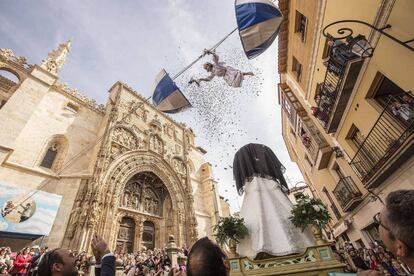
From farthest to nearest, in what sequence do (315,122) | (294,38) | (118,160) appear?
1. (118,160)
2. (315,122)
3. (294,38)

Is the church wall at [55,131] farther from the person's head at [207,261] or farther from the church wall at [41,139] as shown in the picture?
the person's head at [207,261]

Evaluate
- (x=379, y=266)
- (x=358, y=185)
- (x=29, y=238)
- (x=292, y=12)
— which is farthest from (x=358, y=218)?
(x=29, y=238)

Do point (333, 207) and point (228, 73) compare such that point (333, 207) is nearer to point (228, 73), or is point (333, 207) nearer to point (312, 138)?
point (312, 138)

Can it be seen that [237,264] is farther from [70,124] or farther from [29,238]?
[70,124]

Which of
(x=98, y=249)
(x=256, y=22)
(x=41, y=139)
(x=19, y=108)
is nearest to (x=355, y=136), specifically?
(x=256, y=22)

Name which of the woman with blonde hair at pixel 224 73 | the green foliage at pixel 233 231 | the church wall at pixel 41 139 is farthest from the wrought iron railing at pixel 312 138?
the church wall at pixel 41 139

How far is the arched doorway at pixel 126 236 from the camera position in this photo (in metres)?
12.4

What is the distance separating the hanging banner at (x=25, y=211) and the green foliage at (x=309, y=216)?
10587 millimetres

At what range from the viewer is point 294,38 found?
11172 millimetres

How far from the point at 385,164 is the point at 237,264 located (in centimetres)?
601

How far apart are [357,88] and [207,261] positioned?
29.2ft

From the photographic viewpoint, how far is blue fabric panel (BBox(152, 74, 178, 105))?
282 inches

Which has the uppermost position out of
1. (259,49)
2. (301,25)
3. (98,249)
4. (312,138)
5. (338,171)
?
(301,25)

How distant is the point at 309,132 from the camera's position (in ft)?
38.4
